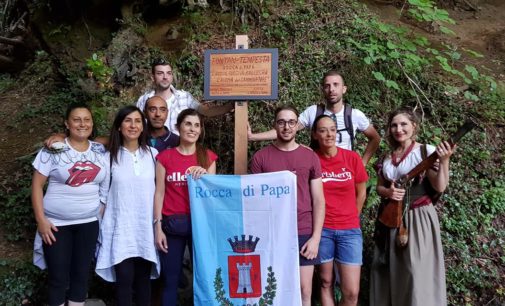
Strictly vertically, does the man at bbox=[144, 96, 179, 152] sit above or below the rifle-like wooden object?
above

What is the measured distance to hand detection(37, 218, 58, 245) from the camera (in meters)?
3.41

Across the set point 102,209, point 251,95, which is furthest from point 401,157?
point 102,209

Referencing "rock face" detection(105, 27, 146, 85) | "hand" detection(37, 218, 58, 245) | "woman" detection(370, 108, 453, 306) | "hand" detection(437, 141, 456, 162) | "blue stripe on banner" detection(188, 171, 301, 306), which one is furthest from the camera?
"rock face" detection(105, 27, 146, 85)

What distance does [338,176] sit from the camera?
3680 millimetres

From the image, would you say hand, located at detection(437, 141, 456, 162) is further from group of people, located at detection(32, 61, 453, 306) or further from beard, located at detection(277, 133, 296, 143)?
beard, located at detection(277, 133, 296, 143)

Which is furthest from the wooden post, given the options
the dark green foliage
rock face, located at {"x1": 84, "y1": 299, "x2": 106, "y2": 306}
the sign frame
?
the dark green foliage

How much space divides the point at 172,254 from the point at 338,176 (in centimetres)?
167

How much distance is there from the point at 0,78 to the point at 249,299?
9.01 m

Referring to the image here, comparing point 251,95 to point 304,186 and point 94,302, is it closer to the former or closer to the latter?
point 304,186

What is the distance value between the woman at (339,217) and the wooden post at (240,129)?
0.83 meters

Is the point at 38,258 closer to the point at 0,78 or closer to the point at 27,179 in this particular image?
the point at 27,179

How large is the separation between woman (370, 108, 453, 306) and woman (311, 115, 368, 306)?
0.36 meters

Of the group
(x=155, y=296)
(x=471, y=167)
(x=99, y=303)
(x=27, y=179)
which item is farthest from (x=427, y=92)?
(x=27, y=179)

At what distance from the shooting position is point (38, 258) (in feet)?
11.8
